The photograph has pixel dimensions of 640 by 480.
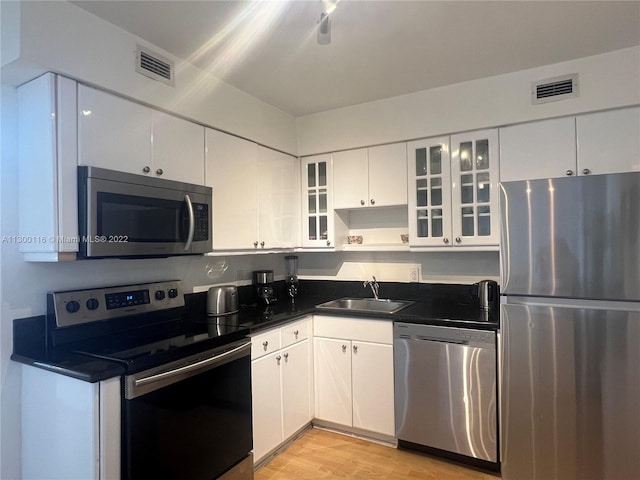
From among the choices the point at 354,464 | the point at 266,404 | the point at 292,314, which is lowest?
the point at 354,464

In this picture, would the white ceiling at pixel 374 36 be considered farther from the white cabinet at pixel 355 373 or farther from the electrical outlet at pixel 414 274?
the white cabinet at pixel 355 373

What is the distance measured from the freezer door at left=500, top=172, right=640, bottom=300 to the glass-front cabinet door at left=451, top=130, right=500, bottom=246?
1.65ft

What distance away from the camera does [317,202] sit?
3238mm

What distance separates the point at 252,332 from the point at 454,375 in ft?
4.05

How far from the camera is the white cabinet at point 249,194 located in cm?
248

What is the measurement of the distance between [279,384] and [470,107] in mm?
2210

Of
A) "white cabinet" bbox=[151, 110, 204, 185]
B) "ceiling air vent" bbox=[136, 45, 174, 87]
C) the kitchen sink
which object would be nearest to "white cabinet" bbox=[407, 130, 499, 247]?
the kitchen sink

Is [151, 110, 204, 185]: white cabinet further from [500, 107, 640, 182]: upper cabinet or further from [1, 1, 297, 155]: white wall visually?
[500, 107, 640, 182]: upper cabinet

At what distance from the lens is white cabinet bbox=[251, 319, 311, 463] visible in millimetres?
2330

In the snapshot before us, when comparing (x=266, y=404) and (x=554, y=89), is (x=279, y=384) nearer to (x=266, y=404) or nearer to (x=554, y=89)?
(x=266, y=404)

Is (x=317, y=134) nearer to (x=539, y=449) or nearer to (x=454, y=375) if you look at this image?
(x=454, y=375)

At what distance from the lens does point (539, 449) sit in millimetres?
2008

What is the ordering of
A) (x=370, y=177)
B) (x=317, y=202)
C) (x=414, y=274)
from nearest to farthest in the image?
(x=370, y=177), (x=414, y=274), (x=317, y=202)

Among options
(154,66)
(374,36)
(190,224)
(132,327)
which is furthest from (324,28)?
(132,327)
